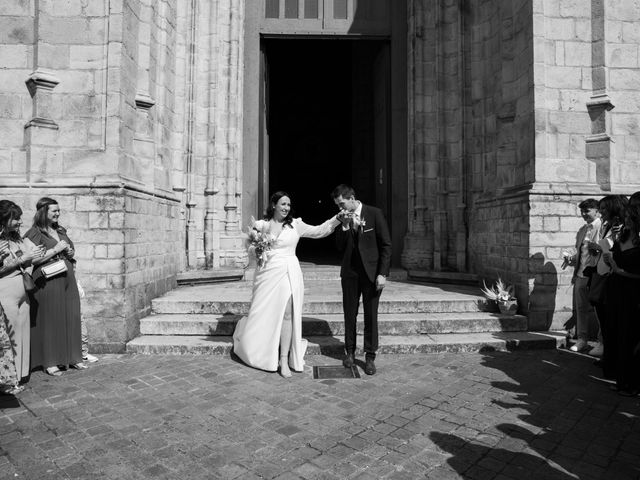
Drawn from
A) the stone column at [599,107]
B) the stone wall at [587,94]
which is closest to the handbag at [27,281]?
the stone wall at [587,94]

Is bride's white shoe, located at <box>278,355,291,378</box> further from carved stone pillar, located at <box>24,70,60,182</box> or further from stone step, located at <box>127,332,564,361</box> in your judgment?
carved stone pillar, located at <box>24,70,60,182</box>

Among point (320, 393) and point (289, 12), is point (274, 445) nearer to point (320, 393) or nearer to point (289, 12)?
point (320, 393)

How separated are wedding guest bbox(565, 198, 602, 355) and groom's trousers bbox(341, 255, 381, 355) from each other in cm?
284

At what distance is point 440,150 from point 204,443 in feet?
24.9

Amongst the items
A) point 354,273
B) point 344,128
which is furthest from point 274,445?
point 344,128

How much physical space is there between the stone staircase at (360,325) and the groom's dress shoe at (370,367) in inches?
27.6

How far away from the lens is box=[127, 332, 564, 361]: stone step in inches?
205

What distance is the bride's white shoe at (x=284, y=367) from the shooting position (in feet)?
14.6

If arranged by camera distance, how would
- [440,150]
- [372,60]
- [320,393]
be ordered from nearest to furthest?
[320,393]
[440,150]
[372,60]

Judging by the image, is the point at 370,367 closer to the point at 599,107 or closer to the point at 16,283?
the point at 16,283

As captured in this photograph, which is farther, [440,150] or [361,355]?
[440,150]

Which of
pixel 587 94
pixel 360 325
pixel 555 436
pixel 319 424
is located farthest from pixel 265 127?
pixel 555 436

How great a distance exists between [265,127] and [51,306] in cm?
641

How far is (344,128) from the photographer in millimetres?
21031
